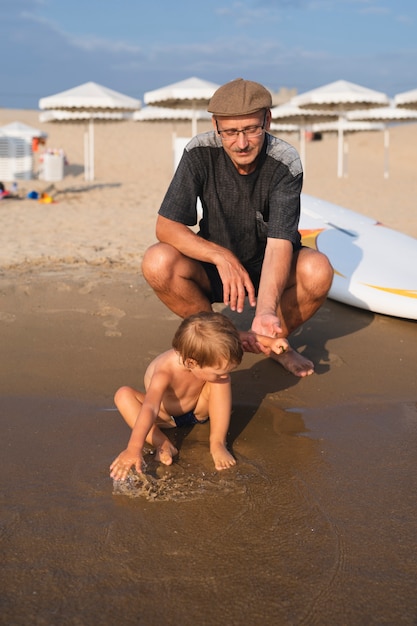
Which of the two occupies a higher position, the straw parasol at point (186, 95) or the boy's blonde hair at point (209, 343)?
the straw parasol at point (186, 95)

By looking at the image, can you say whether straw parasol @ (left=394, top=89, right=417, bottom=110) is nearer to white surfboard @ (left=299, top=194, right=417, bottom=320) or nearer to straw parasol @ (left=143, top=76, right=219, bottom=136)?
straw parasol @ (left=143, top=76, right=219, bottom=136)

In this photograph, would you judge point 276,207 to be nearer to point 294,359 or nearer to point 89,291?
point 294,359

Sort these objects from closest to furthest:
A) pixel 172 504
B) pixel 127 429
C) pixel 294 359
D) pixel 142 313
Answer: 1. pixel 172 504
2. pixel 127 429
3. pixel 294 359
4. pixel 142 313

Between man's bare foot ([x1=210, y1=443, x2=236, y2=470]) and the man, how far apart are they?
56 cm

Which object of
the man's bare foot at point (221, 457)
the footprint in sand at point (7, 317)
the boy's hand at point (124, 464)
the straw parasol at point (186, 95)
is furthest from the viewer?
the straw parasol at point (186, 95)

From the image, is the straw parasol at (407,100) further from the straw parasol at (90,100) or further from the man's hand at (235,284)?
the man's hand at (235,284)

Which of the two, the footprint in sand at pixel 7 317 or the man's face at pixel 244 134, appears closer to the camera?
the man's face at pixel 244 134

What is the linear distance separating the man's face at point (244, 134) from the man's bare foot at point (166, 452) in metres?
1.21

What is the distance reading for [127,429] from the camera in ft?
8.06

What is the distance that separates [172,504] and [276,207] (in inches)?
55.9

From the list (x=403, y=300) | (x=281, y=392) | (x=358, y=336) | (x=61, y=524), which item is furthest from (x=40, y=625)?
(x=403, y=300)

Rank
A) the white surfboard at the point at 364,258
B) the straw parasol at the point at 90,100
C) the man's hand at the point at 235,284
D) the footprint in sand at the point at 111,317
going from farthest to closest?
the straw parasol at the point at 90,100, the white surfboard at the point at 364,258, the footprint in sand at the point at 111,317, the man's hand at the point at 235,284

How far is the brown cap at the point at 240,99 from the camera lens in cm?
258

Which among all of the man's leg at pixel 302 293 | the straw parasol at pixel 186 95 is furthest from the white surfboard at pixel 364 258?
the straw parasol at pixel 186 95
